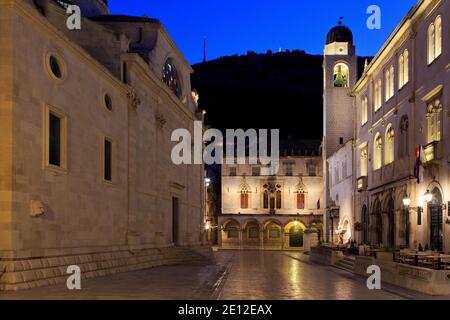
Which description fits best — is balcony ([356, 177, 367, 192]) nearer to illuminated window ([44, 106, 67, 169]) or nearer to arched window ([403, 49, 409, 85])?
arched window ([403, 49, 409, 85])

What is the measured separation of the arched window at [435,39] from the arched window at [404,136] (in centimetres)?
517

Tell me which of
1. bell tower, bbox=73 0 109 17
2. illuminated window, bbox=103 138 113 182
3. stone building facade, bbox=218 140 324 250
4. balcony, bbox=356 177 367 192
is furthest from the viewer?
stone building facade, bbox=218 140 324 250

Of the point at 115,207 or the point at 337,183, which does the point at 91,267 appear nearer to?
the point at 115,207

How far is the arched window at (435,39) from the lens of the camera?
89.9ft

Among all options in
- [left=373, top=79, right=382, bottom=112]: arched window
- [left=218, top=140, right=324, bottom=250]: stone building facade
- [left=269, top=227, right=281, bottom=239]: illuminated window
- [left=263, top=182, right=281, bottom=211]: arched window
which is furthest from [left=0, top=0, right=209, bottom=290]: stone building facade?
[left=263, top=182, right=281, bottom=211]: arched window

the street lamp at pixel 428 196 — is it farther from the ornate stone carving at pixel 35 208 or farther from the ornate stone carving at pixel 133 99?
the ornate stone carving at pixel 35 208

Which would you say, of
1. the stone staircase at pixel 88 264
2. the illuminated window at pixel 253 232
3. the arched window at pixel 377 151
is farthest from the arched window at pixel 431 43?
the illuminated window at pixel 253 232

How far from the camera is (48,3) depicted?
84.1 ft

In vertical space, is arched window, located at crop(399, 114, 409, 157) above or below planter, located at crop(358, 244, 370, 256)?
above

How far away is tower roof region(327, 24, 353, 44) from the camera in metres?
66.2

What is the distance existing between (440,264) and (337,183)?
127 feet

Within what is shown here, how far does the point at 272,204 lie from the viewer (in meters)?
78.8

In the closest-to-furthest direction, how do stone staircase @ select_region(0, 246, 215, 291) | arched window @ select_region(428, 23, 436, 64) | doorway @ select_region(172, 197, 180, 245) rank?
stone staircase @ select_region(0, 246, 215, 291), arched window @ select_region(428, 23, 436, 64), doorway @ select_region(172, 197, 180, 245)

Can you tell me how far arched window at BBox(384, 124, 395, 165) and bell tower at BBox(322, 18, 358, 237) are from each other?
26608mm
